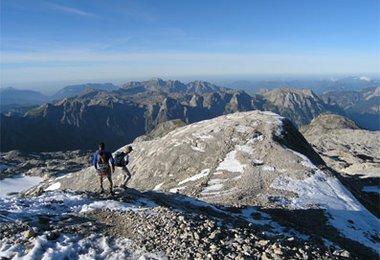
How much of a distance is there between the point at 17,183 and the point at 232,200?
16645 centimetres

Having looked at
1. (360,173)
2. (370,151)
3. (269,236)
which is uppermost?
(269,236)

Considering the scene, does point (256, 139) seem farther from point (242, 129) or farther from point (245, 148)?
point (242, 129)

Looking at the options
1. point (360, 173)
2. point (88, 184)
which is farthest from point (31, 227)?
point (360, 173)

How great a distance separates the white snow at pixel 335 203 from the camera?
37188 millimetres

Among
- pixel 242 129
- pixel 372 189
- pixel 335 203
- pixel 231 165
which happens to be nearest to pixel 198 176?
pixel 231 165

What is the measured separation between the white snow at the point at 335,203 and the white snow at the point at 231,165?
6.38 m

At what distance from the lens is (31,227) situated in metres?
20.3

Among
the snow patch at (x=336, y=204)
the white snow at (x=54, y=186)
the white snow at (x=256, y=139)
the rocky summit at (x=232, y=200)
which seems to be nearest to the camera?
the rocky summit at (x=232, y=200)

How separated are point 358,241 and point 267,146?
28194mm

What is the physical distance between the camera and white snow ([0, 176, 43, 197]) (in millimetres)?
170900

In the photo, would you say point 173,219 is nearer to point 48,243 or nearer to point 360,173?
point 48,243

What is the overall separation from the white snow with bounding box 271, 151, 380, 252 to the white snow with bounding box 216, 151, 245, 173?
6380mm

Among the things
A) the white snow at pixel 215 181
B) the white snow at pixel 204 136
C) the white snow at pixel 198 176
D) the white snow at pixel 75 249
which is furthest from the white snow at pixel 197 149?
the white snow at pixel 75 249

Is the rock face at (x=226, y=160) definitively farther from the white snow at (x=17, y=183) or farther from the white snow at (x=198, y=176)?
the white snow at (x=17, y=183)
